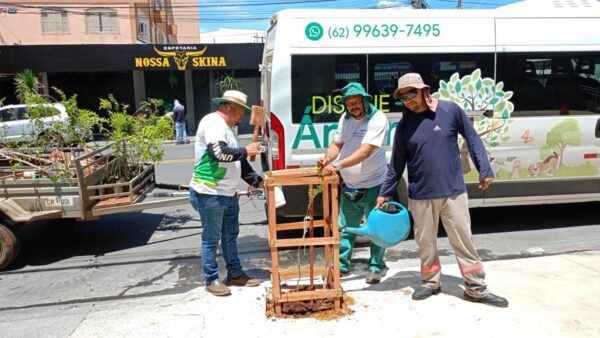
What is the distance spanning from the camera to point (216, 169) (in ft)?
13.3

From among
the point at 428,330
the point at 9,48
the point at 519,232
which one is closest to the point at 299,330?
the point at 428,330

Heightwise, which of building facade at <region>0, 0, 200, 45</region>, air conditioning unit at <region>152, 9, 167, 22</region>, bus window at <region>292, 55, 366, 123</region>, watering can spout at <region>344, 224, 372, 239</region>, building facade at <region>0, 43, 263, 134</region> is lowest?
watering can spout at <region>344, 224, 372, 239</region>

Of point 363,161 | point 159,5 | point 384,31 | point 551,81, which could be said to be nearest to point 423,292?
point 363,161

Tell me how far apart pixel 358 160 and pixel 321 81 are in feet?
5.27

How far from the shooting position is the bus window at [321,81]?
5.27m

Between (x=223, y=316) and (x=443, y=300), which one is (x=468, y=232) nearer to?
(x=443, y=300)

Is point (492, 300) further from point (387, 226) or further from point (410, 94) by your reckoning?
point (410, 94)

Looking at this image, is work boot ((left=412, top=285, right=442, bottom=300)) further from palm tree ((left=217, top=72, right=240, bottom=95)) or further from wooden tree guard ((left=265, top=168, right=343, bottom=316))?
palm tree ((left=217, top=72, right=240, bottom=95))

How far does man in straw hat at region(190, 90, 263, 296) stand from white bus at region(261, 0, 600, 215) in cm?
122

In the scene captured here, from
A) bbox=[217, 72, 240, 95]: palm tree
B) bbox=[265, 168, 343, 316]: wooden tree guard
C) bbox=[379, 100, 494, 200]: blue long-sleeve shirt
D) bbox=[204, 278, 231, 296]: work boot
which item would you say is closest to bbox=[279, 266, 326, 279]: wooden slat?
bbox=[265, 168, 343, 316]: wooden tree guard

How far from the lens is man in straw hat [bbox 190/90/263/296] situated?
13.0ft

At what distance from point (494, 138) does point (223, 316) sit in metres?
3.65

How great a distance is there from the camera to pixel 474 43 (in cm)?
547

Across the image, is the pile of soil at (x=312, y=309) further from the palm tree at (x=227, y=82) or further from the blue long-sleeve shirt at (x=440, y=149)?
the palm tree at (x=227, y=82)
